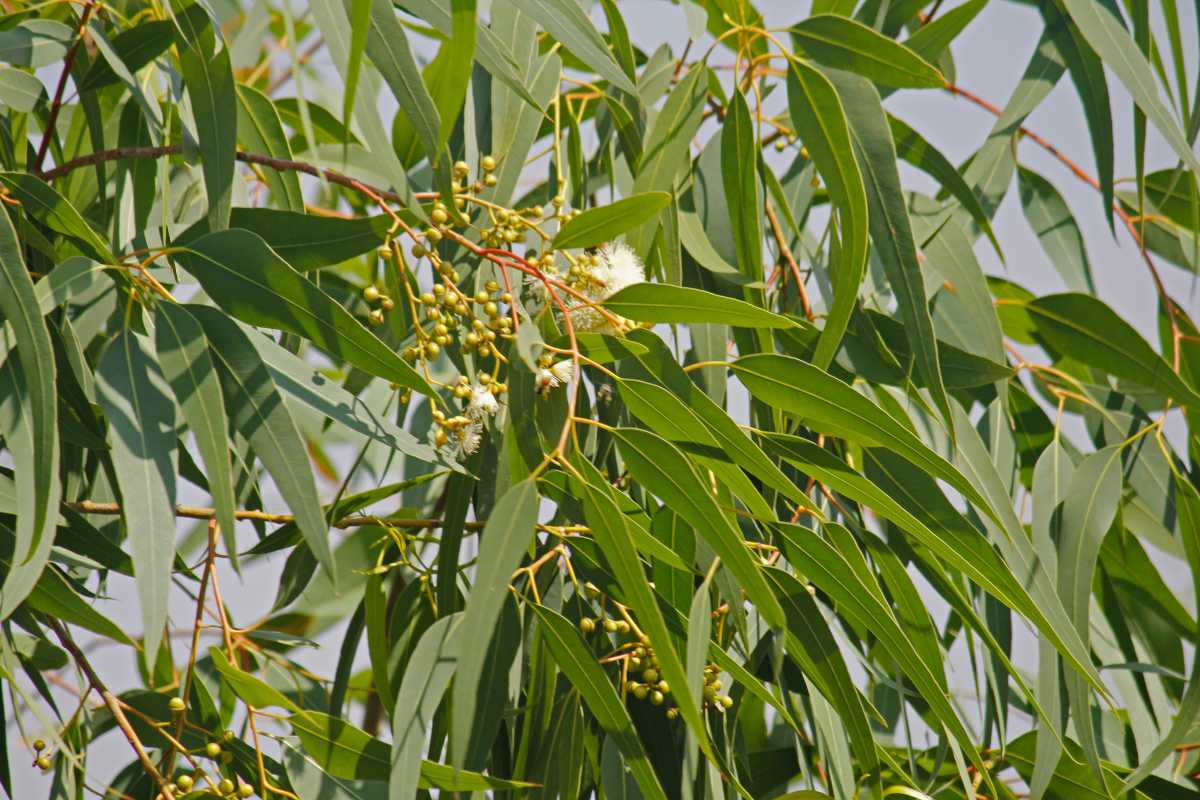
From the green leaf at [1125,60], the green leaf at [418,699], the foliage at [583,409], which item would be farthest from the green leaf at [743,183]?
the green leaf at [418,699]

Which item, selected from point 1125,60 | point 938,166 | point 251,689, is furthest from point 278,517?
point 1125,60

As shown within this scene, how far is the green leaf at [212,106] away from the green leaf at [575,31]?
20 cm

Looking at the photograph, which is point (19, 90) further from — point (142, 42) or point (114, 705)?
point (114, 705)

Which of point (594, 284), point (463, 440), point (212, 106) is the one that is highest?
point (212, 106)

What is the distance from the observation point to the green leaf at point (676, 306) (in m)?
0.75

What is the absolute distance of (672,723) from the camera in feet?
3.18

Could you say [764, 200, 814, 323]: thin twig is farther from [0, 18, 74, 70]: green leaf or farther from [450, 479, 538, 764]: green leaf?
[0, 18, 74, 70]: green leaf

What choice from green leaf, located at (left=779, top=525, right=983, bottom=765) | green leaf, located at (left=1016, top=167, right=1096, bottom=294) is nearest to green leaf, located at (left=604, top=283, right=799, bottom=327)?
green leaf, located at (left=779, top=525, right=983, bottom=765)

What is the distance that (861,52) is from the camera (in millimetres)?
920

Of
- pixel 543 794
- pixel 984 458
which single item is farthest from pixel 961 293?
pixel 543 794

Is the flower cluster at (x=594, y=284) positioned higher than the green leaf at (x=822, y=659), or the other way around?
the flower cluster at (x=594, y=284)

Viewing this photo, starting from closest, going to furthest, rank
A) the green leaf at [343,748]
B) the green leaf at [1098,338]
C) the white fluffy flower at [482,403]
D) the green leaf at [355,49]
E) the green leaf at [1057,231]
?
the green leaf at [355,49]
the white fluffy flower at [482,403]
the green leaf at [343,748]
the green leaf at [1098,338]
the green leaf at [1057,231]

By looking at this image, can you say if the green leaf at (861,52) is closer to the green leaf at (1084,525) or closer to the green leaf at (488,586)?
the green leaf at (1084,525)

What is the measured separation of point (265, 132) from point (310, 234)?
0.24m
